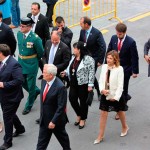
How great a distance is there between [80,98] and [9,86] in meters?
1.41

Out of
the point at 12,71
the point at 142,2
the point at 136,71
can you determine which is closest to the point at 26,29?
the point at 12,71

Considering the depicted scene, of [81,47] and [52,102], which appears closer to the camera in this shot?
[52,102]

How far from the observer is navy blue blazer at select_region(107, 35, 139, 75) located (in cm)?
801

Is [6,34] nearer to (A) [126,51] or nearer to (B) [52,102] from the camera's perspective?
(A) [126,51]

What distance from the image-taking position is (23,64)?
28.2ft

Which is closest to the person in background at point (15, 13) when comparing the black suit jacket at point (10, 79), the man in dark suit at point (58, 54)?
the man in dark suit at point (58, 54)

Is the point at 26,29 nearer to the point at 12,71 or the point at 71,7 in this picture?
the point at 12,71

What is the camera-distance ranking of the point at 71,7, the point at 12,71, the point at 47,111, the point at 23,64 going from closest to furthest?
1. the point at 47,111
2. the point at 12,71
3. the point at 23,64
4. the point at 71,7

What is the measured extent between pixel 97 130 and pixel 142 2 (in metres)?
8.79

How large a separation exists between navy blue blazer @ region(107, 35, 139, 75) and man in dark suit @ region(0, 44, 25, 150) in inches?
76.0

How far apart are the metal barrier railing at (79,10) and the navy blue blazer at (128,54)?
19.1 feet

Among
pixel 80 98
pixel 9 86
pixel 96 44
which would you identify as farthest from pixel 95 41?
pixel 9 86

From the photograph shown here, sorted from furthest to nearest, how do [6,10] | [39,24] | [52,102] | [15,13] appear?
[15,13]
[6,10]
[39,24]
[52,102]

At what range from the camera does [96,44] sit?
8.73 m
